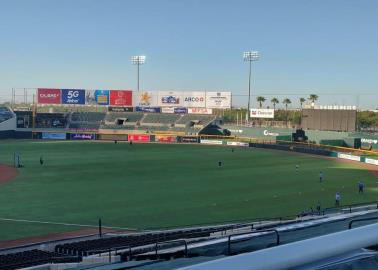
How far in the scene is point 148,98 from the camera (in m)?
102

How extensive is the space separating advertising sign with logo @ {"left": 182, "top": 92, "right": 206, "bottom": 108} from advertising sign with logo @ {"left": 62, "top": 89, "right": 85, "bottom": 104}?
22.2 m

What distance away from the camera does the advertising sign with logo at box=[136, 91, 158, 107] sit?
102 m

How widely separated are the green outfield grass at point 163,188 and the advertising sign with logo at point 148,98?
1556 inches

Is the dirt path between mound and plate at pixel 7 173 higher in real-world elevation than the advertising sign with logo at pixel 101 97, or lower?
lower

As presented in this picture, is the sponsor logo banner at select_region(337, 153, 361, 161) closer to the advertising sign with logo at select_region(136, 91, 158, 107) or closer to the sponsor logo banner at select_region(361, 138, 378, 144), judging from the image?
the sponsor logo banner at select_region(361, 138, 378, 144)

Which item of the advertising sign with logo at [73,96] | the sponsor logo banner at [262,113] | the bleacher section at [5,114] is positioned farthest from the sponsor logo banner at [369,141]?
the bleacher section at [5,114]

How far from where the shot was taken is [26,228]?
80.8ft

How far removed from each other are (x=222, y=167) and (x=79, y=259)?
36.9 meters

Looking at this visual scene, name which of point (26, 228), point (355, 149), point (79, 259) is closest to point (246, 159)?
point (355, 149)

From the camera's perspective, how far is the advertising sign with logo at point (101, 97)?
101 metres

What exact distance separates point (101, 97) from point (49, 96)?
11.2m

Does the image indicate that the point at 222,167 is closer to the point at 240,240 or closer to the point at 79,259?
the point at 79,259

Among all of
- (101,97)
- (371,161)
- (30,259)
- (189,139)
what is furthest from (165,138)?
(30,259)

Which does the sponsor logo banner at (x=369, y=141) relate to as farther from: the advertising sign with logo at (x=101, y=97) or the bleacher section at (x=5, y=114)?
the bleacher section at (x=5, y=114)
